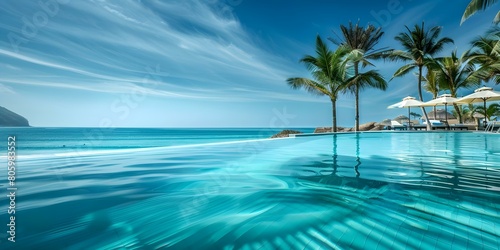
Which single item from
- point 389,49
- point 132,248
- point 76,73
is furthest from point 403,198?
point 76,73

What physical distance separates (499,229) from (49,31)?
589 inches

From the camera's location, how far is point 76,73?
15305mm

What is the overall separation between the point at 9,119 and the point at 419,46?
7314cm

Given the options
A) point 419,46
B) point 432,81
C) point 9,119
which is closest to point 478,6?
point 419,46

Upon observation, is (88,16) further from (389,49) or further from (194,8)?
(389,49)

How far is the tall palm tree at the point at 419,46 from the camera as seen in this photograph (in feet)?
50.6

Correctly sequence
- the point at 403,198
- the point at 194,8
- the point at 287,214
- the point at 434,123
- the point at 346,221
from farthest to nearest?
the point at 434,123 → the point at 194,8 → the point at 403,198 → the point at 287,214 → the point at 346,221

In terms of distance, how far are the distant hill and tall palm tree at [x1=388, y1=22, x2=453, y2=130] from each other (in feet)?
197

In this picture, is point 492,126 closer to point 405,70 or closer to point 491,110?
point 405,70

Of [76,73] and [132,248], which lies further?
[76,73]

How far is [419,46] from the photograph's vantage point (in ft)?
51.1

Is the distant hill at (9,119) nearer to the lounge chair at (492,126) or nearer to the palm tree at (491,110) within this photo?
the lounge chair at (492,126)

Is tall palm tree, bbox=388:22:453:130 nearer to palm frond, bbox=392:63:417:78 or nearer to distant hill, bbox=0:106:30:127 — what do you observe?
palm frond, bbox=392:63:417:78

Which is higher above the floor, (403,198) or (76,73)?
(76,73)
